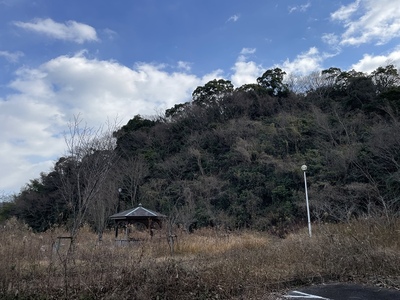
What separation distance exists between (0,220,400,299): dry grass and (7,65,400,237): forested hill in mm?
9971

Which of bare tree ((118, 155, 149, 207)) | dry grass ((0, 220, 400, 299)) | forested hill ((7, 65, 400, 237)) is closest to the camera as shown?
dry grass ((0, 220, 400, 299))

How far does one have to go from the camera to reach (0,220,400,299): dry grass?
4.36 meters

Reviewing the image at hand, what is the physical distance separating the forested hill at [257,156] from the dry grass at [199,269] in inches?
393

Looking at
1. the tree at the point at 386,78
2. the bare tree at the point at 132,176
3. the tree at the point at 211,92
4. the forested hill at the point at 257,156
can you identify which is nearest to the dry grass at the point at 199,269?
the forested hill at the point at 257,156

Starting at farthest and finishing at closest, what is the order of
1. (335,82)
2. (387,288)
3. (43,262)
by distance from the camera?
(335,82) → (43,262) → (387,288)

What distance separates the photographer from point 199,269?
197 inches

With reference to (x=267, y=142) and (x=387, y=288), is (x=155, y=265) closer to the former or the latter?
(x=387, y=288)

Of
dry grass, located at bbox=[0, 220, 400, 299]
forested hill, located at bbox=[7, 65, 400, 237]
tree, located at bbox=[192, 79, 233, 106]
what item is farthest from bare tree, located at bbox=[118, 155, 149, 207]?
dry grass, located at bbox=[0, 220, 400, 299]

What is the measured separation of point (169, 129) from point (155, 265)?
29.6 m

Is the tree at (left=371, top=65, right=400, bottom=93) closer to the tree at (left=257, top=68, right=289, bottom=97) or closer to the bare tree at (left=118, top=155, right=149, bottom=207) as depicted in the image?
the tree at (left=257, top=68, right=289, bottom=97)

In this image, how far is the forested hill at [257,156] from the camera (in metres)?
20.1

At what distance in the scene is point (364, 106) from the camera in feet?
88.1

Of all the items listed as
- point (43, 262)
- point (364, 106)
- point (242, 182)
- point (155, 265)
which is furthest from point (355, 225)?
point (364, 106)

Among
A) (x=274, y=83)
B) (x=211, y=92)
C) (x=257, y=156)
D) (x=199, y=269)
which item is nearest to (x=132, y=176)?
(x=257, y=156)
